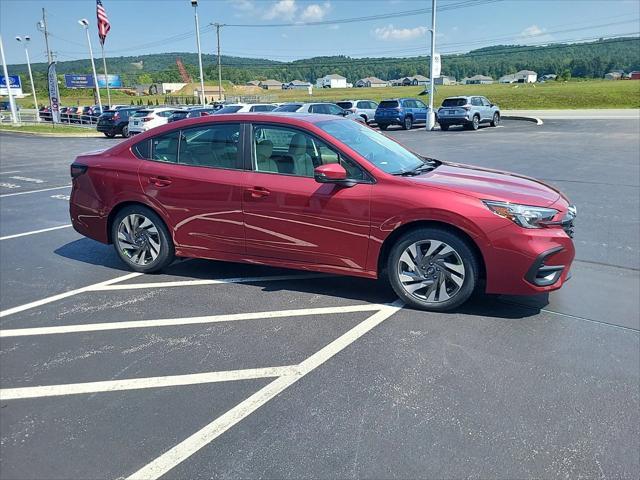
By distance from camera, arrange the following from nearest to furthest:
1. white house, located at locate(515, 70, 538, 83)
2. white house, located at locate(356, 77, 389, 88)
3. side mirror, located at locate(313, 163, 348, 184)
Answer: side mirror, located at locate(313, 163, 348, 184)
white house, located at locate(515, 70, 538, 83)
white house, located at locate(356, 77, 389, 88)

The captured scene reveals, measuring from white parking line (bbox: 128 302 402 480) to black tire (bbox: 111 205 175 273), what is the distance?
2.28 metres

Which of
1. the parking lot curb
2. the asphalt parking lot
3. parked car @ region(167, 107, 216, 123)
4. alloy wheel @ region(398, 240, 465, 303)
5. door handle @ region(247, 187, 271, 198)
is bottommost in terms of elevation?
the asphalt parking lot

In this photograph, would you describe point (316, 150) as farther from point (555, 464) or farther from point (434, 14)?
point (434, 14)

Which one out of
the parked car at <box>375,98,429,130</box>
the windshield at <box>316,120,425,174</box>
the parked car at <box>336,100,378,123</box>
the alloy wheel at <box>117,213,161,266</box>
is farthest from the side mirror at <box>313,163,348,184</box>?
the parked car at <box>336,100,378,123</box>

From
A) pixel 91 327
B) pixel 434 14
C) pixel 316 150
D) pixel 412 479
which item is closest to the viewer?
pixel 412 479

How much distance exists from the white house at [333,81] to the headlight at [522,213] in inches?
7296

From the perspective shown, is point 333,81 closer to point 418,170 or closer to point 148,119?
point 148,119

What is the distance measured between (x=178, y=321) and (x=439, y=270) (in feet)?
7.19

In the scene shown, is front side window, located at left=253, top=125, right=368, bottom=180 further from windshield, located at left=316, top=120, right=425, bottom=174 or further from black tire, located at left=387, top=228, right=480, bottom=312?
black tire, located at left=387, top=228, right=480, bottom=312

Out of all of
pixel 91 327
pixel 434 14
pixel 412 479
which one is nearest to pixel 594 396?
pixel 412 479

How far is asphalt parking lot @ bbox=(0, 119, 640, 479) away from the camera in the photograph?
2.57 metres

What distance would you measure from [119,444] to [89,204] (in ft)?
11.4

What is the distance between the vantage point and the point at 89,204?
550 cm

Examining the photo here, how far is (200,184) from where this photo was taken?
4887 mm
